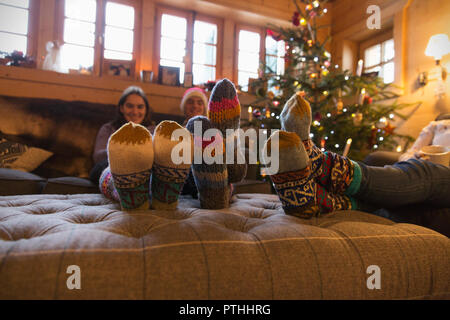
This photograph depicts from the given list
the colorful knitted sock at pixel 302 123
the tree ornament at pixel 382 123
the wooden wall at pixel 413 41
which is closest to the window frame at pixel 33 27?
the colorful knitted sock at pixel 302 123

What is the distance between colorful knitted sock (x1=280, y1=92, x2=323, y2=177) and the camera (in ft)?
2.23

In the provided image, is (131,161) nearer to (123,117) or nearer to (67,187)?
(67,187)

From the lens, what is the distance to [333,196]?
72 centimetres

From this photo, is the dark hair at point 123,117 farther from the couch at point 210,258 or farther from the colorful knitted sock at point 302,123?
the colorful knitted sock at point 302,123

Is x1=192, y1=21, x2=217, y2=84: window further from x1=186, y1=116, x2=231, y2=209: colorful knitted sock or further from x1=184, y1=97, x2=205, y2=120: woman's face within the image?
x1=186, y1=116, x2=231, y2=209: colorful knitted sock

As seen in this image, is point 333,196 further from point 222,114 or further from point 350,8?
point 350,8

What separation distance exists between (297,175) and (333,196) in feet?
0.57

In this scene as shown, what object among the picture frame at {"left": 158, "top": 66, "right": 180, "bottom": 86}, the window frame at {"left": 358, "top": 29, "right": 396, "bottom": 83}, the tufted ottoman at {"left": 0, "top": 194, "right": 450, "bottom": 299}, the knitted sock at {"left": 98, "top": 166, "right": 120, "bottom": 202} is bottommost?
the tufted ottoman at {"left": 0, "top": 194, "right": 450, "bottom": 299}

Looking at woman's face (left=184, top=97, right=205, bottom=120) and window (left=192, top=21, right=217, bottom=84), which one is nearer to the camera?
woman's face (left=184, top=97, right=205, bottom=120)

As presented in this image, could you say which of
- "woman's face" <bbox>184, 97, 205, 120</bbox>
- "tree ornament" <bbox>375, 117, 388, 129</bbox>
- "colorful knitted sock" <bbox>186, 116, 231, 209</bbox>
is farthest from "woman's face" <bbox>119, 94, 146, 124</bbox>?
"tree ornament" <bbox>375, 117, 388, 129</bbox>

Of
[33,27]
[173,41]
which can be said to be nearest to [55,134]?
[33,27]

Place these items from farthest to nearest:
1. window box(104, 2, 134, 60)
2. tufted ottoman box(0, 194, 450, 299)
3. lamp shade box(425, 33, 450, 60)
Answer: window box(104, 2, 134, 60)
lamp shade box(425, 33, 450, 60)
tufted ottoman box(0, 194, 450, 299)

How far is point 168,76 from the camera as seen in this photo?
2527 mm

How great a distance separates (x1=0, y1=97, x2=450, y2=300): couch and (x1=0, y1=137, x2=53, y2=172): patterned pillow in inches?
33.0
